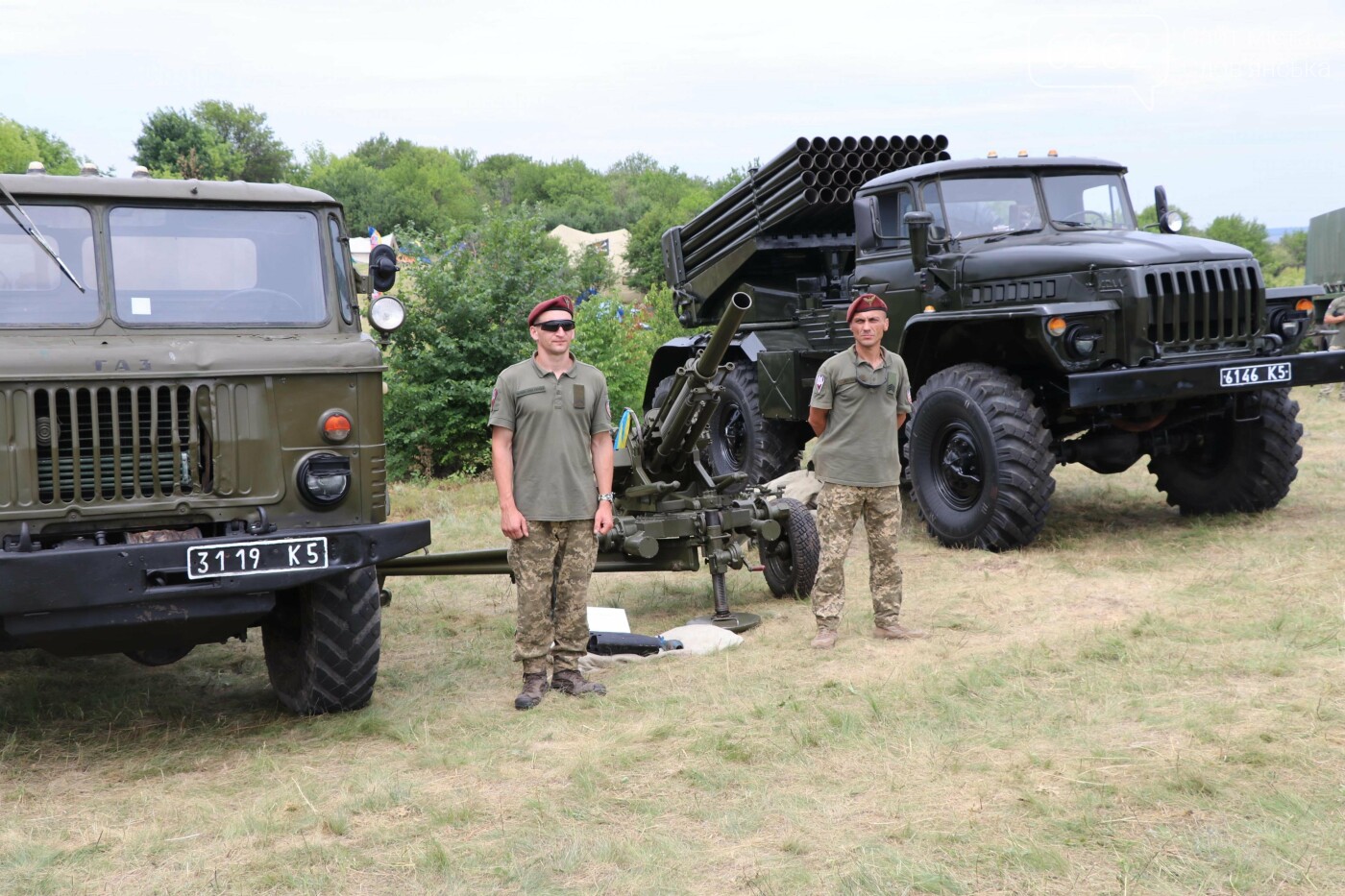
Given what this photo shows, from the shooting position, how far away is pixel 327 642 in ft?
17.7

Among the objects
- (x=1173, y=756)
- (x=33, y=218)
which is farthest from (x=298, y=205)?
(x=1173, y=756)

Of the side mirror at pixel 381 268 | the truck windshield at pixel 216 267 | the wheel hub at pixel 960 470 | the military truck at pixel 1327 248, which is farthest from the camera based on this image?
the military truck at pixel 1327 248

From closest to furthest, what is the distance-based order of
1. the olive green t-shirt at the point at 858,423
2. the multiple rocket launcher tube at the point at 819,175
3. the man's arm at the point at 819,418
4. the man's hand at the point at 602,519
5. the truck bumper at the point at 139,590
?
the truck bumper at the point at 139,590 → the man's hand at the point at 602,519 → the olive green t-shirt at the point at 858,423 → the man's arm at the point at 819,418 → the multiple rocket launcher tube at the point at 819,175

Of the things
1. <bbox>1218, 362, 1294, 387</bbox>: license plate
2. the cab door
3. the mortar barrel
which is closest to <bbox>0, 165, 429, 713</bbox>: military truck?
the mortar barrel

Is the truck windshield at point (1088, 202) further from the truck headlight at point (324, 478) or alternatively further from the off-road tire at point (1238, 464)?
the truck headlight at point (324, 478)

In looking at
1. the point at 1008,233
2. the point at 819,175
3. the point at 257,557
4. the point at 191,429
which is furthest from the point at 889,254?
the point at 257,557

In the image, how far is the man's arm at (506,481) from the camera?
5.65m

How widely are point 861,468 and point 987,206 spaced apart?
139 inches

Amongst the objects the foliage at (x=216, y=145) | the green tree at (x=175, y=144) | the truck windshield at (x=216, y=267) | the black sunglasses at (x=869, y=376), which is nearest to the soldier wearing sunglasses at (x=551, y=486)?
the truck windshield at (x=216, y=267)

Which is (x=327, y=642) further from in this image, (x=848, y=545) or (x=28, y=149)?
(x=28, y=149)

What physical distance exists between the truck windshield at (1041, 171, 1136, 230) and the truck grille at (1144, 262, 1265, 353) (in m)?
1.13

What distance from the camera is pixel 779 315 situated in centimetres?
1130

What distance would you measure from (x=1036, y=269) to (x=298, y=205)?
15.8 feet

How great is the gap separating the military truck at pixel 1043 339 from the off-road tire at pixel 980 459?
0.04 feet
